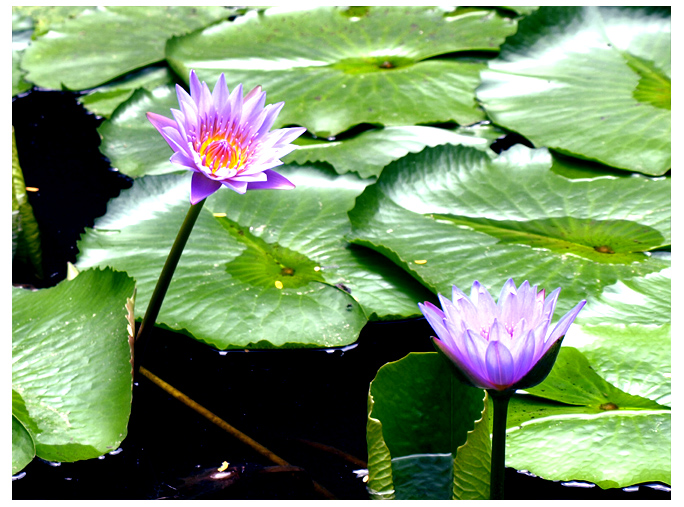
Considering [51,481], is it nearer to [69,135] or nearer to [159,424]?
[159,424]

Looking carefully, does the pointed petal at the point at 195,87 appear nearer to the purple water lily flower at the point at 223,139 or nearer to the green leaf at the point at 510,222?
the purple water lily flower at the point at 223,139

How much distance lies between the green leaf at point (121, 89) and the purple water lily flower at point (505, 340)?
173 cm

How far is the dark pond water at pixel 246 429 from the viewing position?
107 cm

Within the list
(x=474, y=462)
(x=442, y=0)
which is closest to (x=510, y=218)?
(x=474, y=462)

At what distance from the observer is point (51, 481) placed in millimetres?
1071

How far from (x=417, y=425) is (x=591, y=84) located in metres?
1.41

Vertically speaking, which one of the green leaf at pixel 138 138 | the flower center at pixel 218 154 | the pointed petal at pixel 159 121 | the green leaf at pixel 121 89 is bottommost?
the green leaf at pixel 138 138

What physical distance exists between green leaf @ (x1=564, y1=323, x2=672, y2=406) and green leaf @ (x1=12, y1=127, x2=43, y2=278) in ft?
4.03

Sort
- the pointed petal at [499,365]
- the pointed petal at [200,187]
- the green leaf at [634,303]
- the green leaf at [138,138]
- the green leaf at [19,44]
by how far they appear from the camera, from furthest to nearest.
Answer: the green leaf at [19,44]
the green leaf at [138,138]
the green leaf at [634,303]
the pointed petal at [200,187]
the pointed petal at [499,365]

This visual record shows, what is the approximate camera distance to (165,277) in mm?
1095

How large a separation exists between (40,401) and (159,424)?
8.6 inches

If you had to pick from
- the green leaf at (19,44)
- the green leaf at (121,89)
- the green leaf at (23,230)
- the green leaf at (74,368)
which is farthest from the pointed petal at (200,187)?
the green leaf at (19,44)

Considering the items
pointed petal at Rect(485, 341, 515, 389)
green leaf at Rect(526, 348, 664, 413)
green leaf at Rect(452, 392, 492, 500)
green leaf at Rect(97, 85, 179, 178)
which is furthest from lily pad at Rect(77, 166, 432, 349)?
pointed petal at Rect(485, 341, 515, 389)
